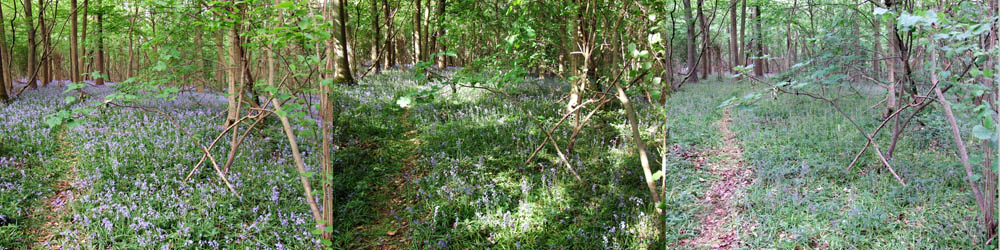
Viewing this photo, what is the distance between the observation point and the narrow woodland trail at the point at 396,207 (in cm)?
364

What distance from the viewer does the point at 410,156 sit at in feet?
17.3

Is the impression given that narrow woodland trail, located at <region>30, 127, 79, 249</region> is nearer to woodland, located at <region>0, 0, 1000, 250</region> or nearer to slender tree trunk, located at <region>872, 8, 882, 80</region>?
woodland, located at <region>0, 0, 1000, 250</region>

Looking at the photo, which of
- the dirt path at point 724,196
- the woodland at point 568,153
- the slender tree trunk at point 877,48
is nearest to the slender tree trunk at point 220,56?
the woodland at point 568,153

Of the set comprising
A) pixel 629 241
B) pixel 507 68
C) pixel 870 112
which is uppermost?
pixel 507 68

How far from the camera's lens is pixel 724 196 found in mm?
3658

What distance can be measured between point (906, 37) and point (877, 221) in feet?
6.31

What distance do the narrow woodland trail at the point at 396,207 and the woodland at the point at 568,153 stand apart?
20 millimetres

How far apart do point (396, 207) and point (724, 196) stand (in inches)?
112

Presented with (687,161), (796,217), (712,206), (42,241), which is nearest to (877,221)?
(796,217)

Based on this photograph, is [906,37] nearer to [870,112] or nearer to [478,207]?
[870,112]

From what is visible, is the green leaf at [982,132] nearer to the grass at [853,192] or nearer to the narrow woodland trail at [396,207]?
the grass at [853,192]

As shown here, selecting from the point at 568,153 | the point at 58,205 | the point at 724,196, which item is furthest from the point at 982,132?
the point at 58,205

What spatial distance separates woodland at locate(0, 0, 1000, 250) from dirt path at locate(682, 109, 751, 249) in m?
0.02

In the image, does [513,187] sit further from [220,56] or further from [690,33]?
[220,56]
